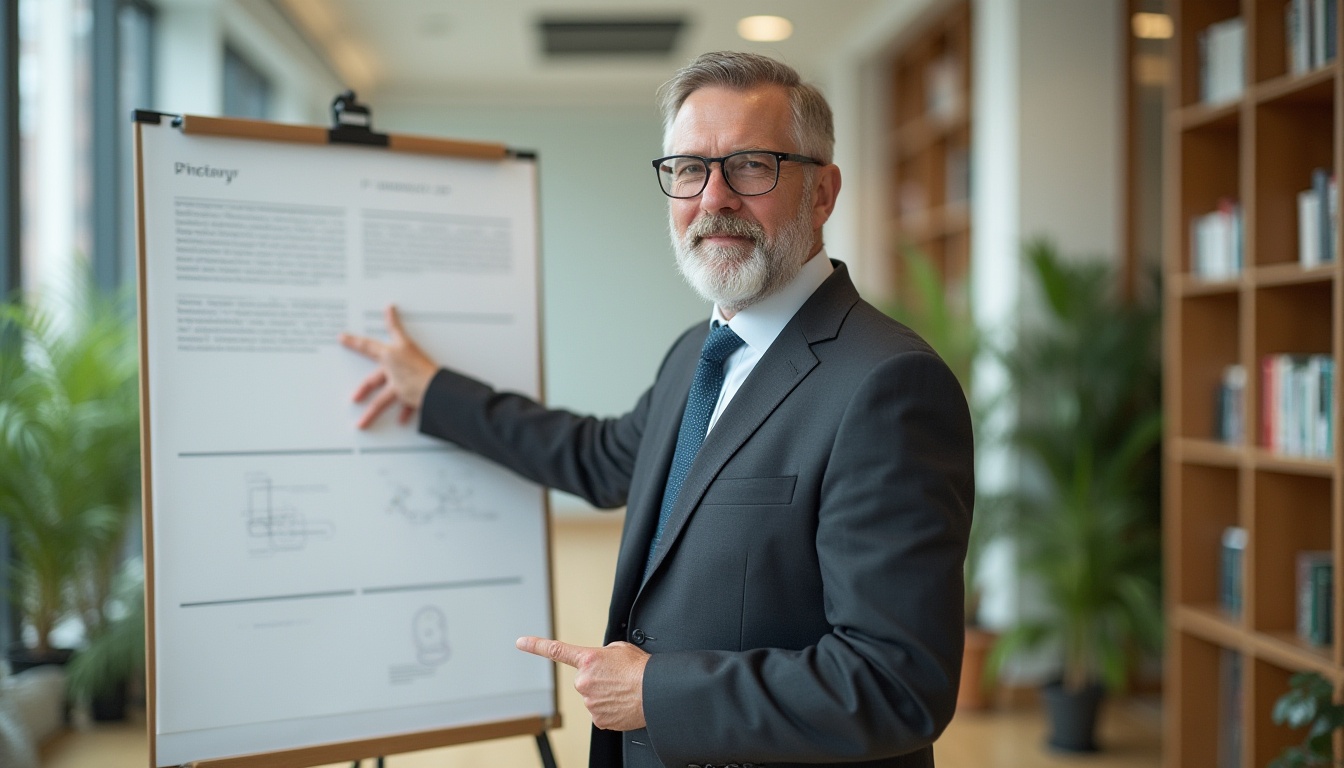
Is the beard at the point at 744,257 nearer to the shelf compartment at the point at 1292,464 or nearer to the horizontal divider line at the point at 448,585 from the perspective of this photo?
the horizontal divider line at the point at 448,585

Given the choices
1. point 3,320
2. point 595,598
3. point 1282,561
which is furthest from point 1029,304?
point 3,320

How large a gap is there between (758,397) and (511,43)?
18.7ft

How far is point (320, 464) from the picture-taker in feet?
6.48

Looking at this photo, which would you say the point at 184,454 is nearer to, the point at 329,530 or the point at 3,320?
the point at 329,530

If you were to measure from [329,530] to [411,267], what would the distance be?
51 cm

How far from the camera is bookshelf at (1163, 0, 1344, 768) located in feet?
9.39

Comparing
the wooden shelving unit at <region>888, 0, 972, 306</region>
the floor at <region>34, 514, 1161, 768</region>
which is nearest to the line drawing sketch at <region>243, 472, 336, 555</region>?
the floor at <region>34, 514, 1161, 768</region>

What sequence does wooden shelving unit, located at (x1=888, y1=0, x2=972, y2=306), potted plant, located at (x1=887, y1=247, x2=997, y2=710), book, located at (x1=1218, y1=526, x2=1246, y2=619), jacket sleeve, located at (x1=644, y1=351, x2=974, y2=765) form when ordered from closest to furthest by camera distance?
jacket sleeve, located at (x1=644, y1=351, x2=974, y2=765), book, located at (x1=1218, y1=526, x2=1246, y2=619), potted plant, located at (x1=887, y1=247, x2=997, y2=710), wooden shelving unit, located at (x1=888, y1=0, x2=972, y2=306)

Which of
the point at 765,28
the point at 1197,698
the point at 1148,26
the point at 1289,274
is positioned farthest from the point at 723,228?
the point at 765,28

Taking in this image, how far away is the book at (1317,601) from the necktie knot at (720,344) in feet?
6.39

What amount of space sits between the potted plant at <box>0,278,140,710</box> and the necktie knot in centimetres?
Answer: 264

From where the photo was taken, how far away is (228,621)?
188 centimetres

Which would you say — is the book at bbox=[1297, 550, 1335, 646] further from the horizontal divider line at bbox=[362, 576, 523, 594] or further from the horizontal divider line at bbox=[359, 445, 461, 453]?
the horizontal divider line at bbox=[359, 445, 461, 453]

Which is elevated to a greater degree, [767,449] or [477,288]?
[477,288]
